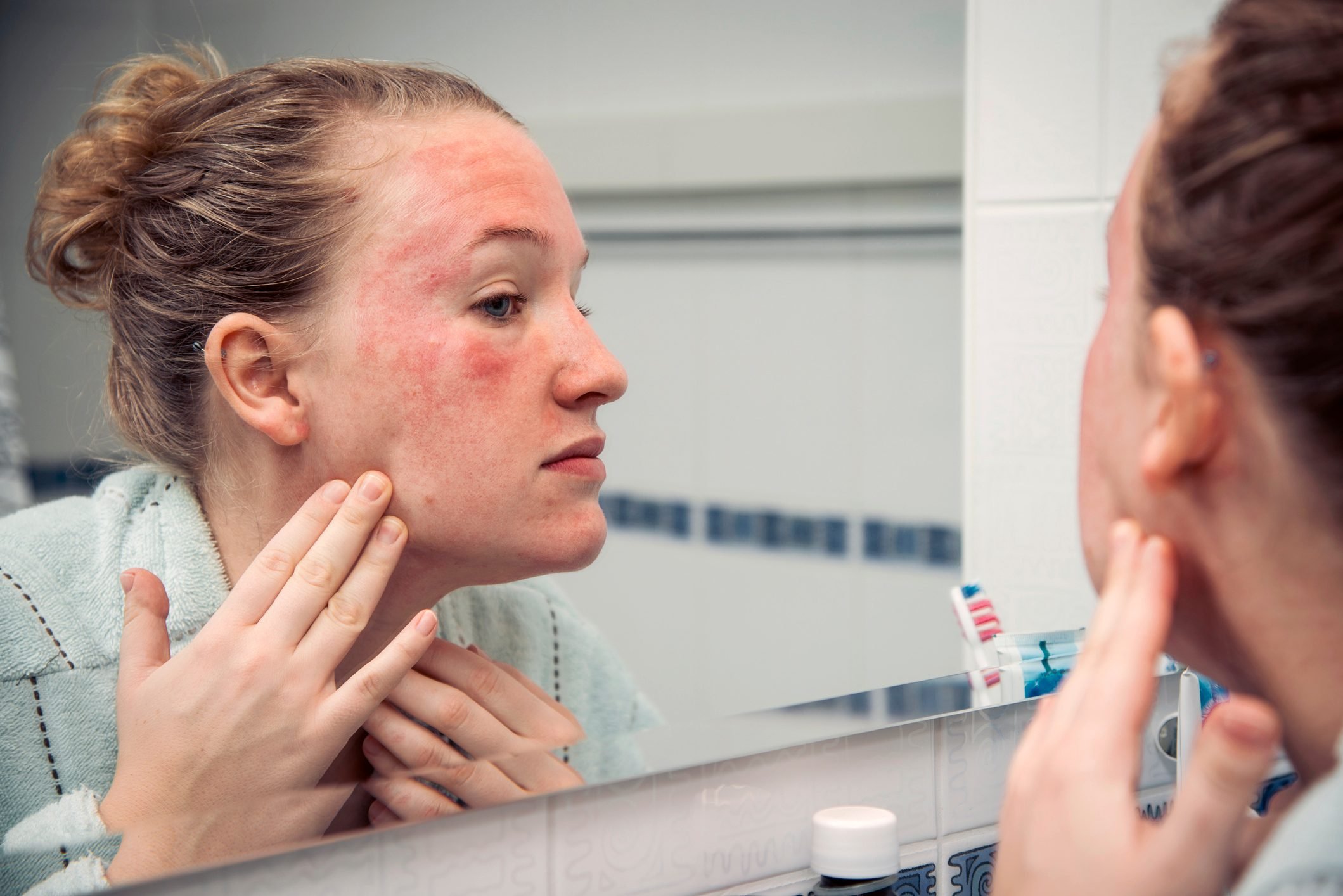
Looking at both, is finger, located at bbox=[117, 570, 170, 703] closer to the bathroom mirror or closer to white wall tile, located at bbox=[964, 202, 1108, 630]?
the bathroom mirror

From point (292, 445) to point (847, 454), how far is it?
40cm

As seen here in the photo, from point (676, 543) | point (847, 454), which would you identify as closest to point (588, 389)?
point (676, 543)

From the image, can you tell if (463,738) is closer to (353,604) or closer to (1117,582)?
(353,604)

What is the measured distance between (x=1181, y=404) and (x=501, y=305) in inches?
14.4

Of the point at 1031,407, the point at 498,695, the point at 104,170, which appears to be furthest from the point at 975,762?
the point at 104,170

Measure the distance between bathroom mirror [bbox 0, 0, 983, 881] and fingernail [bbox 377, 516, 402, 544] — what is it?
5.1 inches

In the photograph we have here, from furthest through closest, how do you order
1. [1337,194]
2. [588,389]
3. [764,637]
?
[764,637]
[588,389]
[1337,194]

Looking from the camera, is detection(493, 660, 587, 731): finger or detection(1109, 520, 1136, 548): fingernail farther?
detection(493, 660, 587, 731): finger

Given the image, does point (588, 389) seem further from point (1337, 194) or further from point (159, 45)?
point (1337, 194)

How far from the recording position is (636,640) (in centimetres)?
73

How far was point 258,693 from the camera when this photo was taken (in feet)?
1.92

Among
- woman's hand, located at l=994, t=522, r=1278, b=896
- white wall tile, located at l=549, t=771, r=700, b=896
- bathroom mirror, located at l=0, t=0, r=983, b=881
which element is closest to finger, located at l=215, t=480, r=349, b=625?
bathroom mirror, located at l=0, t=0, r=983, b=881

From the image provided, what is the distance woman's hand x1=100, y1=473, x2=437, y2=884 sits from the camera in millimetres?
566

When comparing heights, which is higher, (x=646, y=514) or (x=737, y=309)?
(x=737, y=309)
